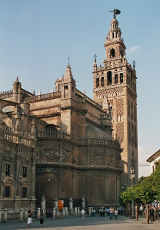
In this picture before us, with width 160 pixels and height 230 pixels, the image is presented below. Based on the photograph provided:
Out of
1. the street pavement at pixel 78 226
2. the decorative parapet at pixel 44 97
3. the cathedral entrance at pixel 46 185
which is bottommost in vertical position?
the street pavement at pixel 78 226

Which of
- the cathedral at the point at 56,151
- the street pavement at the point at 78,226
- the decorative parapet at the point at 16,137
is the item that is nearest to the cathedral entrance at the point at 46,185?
the cathedral at the point at 56,151

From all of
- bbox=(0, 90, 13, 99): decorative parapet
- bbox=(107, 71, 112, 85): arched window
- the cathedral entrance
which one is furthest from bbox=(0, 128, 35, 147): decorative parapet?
bbox=(107, 71, 112, 85): arched window

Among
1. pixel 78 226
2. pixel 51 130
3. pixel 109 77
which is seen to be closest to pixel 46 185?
pixel 51 130

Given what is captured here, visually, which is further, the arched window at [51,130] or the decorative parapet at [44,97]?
the decorative parapet at [44,97]

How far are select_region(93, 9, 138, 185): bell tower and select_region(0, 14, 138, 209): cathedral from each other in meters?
18.9

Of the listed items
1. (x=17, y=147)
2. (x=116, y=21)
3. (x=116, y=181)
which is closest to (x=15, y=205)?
(x=17, y=147)

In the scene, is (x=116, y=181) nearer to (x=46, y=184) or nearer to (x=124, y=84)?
(x=46, y=184)

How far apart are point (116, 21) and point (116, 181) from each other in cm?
5627

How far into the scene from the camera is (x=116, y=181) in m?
49.7

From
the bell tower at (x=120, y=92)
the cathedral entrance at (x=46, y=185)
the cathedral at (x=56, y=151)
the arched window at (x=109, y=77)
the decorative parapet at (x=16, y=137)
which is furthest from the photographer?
the arched window at (x=109, y=77)

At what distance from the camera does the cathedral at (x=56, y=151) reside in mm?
36562

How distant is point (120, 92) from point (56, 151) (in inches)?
1665

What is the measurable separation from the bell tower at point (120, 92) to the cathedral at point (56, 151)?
61.9 ft

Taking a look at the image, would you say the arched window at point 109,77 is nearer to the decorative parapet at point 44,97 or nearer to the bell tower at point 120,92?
the bell tower at point 120,92
